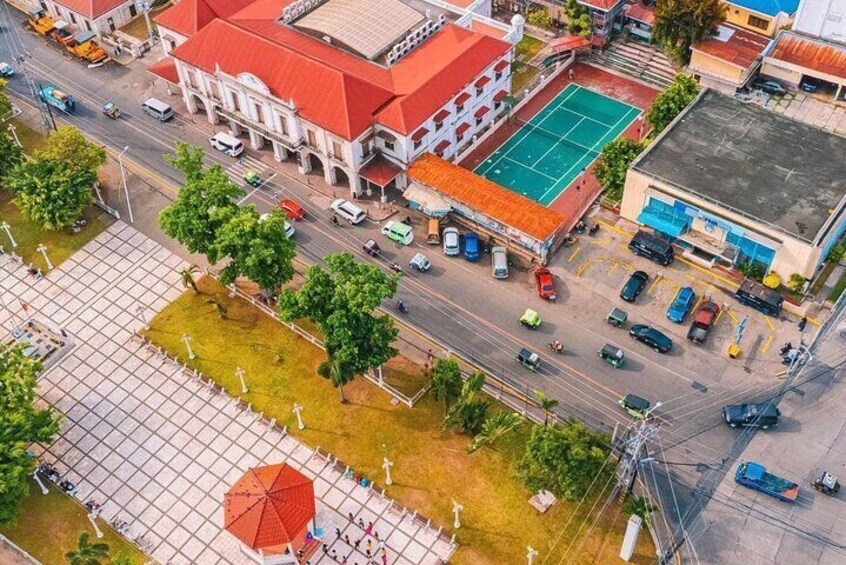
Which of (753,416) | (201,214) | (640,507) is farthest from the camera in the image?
(201,214)

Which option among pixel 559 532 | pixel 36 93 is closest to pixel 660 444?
pixel 559 532

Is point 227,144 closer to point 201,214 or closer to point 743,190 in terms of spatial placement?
point 201,214

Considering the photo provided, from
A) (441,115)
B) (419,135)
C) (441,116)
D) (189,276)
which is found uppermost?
(441,115)

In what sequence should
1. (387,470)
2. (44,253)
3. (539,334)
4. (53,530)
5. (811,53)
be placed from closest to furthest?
(53,530) → (387,470) → (539,334) → (44,253) → (811,53)

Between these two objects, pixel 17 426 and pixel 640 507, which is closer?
pixel 640 507

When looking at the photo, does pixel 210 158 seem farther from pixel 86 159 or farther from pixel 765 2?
pixel 765 2

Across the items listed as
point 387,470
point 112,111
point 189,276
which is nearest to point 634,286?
point 387,470
